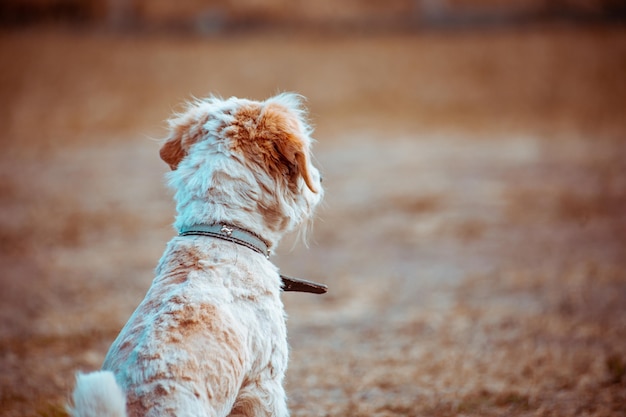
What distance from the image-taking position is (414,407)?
16.9 feet

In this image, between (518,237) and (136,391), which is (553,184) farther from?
(136,391)

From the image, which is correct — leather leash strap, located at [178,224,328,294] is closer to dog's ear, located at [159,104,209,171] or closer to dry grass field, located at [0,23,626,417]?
dog's ear, located at [159,104,209,171]

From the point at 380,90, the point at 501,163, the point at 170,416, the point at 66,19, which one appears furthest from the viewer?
the point at 66,19

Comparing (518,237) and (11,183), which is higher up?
(11,183)

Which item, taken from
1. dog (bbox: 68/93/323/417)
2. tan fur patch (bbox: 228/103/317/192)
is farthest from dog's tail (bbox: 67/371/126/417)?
tan fur patch (bbox: 228/103/317/192)

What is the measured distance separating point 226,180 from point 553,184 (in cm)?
1062

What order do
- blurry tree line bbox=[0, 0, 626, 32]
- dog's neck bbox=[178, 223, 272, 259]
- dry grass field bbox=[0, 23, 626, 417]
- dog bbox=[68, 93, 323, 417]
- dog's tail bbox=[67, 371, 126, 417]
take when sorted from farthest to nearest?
blurry tree line bbox=[0, 0, 626, 32], dry grass field bbox=[0, 23, 626, 417], dog's neck bbox=[178, 223, 272, 259], dog bbox=[68, 93, 323, 417], dog's tail bbox=[67, 371, 126, 417]

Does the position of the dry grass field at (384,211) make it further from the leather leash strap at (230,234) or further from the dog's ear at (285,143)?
the dog's ear at (285,143)

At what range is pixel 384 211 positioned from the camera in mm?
11680

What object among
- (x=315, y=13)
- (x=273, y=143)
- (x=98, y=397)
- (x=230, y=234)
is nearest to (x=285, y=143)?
(x=273, y=143)

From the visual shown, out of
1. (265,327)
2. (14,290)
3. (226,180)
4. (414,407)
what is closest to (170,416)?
(265,327)

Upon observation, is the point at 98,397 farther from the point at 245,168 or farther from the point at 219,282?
the point at 245,168

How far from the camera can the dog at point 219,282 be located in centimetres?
287

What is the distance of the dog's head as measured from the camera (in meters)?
3.45
